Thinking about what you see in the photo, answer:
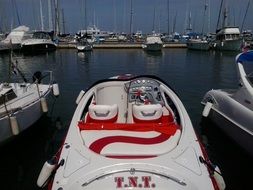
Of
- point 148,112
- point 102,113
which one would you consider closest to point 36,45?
point 102,113

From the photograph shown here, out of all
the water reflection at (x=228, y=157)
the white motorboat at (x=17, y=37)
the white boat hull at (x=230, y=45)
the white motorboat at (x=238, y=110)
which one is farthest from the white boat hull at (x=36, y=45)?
the water reflection at (x=228, y=157)

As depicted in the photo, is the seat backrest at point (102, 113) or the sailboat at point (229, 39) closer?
the seat backrest at point (102, 113)

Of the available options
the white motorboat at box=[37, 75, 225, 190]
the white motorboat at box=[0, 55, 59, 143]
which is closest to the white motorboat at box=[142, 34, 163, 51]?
the white motorboat at box=[0, 55, 59, 143]

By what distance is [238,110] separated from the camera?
9023 mm

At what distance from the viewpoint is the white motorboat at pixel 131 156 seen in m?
4.45

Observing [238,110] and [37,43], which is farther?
[37,43]

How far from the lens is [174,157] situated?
4.94 meters

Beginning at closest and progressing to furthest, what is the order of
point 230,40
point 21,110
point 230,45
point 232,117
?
point 232,117
point 21,110
point 230,40
point 230,45

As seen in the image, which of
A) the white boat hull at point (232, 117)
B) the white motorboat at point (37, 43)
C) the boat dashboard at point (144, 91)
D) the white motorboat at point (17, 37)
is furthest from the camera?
the white motorboat at point (37, 43)

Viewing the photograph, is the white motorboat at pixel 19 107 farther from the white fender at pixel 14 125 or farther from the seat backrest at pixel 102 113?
the seat backrest at pixel 102 113

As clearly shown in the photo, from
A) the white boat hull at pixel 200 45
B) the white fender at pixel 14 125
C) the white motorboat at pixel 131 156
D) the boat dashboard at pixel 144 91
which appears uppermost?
the boat dashboard at pixel 144 91

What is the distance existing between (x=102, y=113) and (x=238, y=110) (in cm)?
459

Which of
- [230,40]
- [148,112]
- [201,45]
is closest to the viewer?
[148,112]

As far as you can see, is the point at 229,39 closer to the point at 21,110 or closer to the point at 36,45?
the point at 36,45
